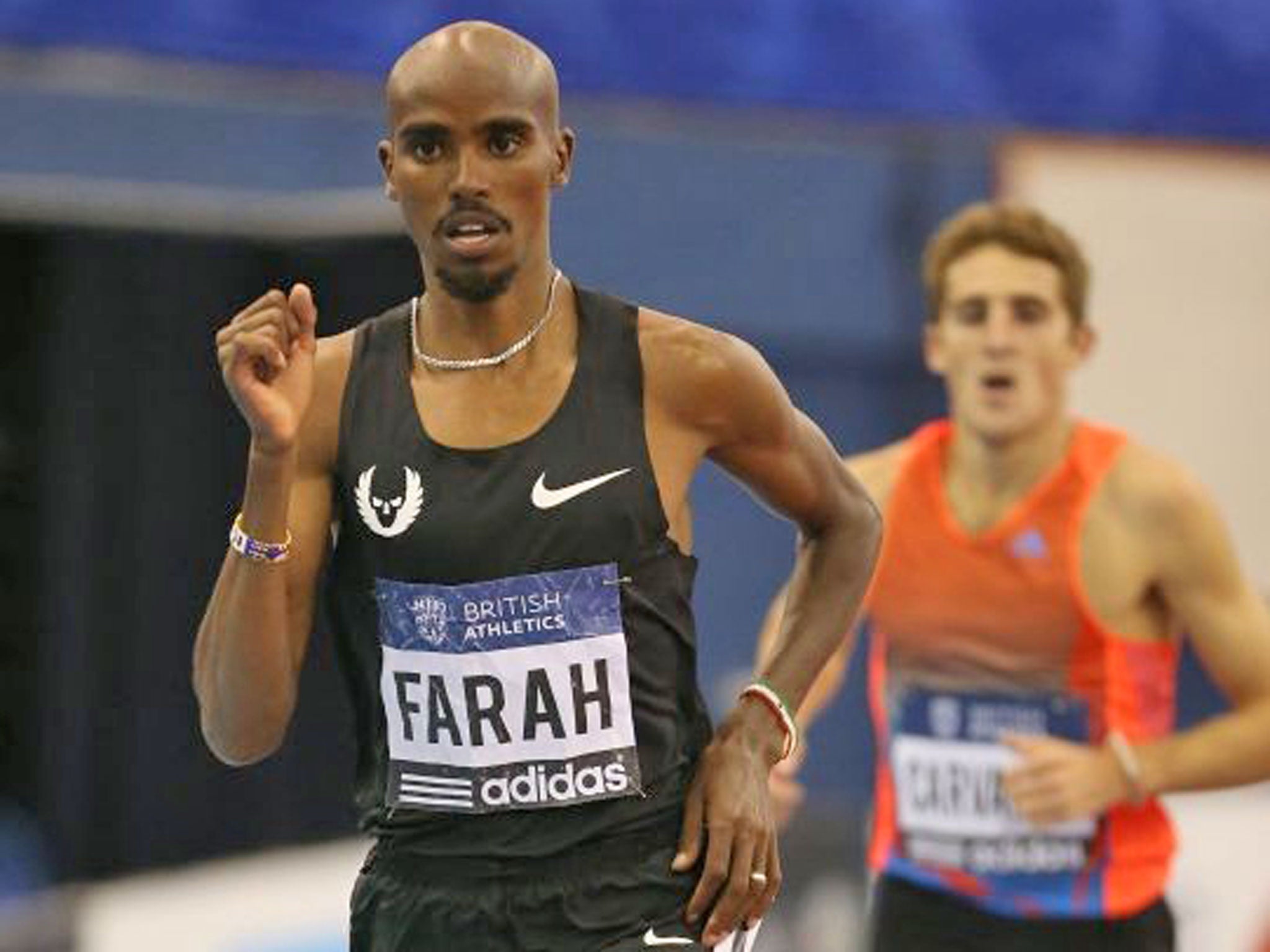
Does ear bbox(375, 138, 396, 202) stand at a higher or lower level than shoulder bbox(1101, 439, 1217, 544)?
higher

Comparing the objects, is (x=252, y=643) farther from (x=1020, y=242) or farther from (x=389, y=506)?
(x=1020, y=242)

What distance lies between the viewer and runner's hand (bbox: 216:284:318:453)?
2.91m

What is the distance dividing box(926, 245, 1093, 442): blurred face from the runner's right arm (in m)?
1.81

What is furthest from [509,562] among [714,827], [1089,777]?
[1089,777]

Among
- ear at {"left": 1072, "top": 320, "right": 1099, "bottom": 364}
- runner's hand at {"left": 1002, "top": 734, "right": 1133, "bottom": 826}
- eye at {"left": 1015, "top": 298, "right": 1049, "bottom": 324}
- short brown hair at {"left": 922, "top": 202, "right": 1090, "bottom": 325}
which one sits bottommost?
runner's hand at {"left": 1002, "top": 734, "right": 1133, "bottom": 826}

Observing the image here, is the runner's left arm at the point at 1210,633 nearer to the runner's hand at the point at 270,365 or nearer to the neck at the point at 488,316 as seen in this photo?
the neck at the point at 488,316

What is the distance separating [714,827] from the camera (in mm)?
3102

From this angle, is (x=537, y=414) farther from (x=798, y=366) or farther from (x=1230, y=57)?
(x=1230, y=57)

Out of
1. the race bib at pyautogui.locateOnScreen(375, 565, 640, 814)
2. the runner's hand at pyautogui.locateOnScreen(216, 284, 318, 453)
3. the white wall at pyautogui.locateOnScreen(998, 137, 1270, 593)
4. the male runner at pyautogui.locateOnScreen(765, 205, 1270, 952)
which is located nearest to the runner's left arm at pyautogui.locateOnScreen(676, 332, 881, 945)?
the race bib at pyautogui.locateOnScreen(375, 565, 640, 814)

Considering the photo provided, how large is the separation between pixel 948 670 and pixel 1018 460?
16.1 inches

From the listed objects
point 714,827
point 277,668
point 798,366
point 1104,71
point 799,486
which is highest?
point 1104,71

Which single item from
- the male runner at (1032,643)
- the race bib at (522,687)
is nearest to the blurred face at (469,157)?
the race bib at (522,687)

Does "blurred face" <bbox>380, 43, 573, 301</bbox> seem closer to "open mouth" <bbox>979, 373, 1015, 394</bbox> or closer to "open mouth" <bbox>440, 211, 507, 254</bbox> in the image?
"open mouth" <bbox>440, 211, 507, 254</bbox>

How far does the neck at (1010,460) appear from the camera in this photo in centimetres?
476
